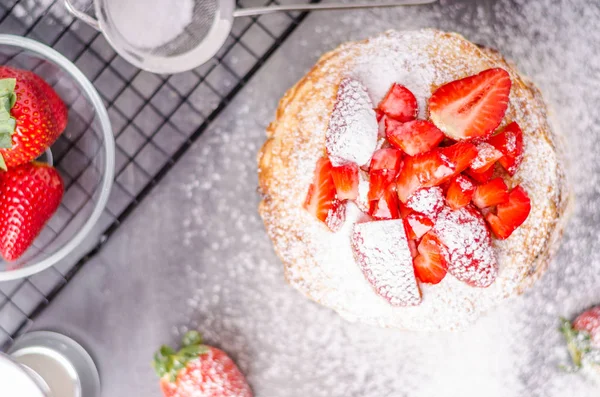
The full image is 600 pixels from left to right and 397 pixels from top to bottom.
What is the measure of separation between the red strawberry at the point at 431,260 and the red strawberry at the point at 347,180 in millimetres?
193

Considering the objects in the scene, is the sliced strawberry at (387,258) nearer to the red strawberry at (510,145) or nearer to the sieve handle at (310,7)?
the red strawberry at (510,145)

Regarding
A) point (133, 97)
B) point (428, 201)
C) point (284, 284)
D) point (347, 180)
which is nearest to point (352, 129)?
point (347, 180)

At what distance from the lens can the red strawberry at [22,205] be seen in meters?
1.33

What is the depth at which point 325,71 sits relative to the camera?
5.03ft

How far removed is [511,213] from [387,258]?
1.00 feet

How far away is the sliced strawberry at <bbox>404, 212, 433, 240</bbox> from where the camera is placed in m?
1.38

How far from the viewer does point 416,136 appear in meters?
1.37

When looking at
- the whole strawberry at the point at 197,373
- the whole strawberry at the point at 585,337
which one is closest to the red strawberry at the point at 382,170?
the whole strawberry at the point at 197,373

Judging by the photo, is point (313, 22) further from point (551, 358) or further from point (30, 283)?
point (551, 358)

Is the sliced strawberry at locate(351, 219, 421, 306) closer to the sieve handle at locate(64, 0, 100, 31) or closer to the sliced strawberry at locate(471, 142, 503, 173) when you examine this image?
the sliced strawberry at locate(471, 142, 503, 173)

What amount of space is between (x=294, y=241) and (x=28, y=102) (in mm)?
664

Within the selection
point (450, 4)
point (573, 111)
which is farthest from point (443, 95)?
point (573, 111)

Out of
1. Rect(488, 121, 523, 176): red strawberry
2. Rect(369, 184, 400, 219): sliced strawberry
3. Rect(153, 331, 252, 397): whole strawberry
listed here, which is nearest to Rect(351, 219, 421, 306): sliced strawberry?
Rect(369, 184, 400, 219): sliced strawberry

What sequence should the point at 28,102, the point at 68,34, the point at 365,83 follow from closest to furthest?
the point at 28,102
the point at 365,83
the point at 68,34
